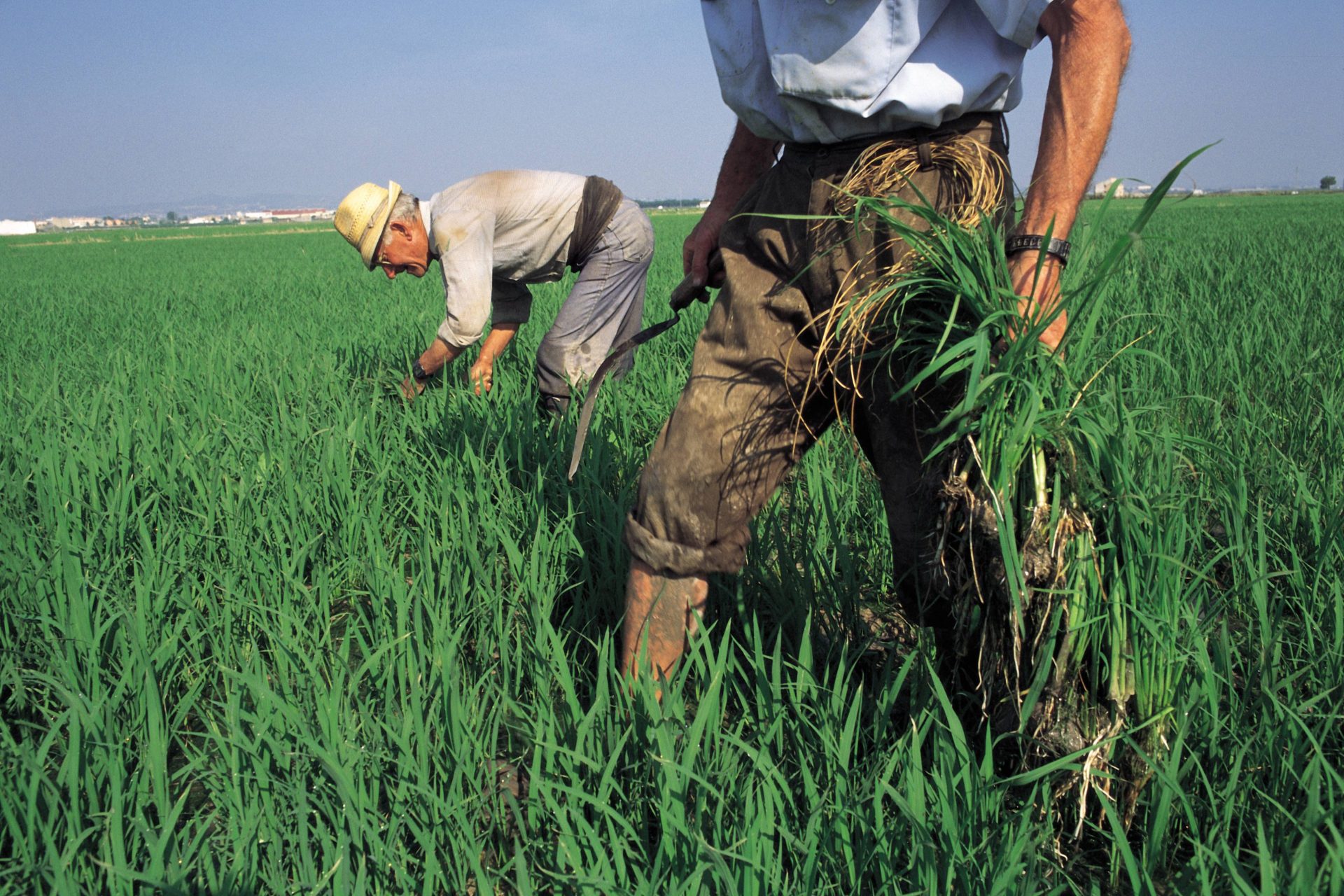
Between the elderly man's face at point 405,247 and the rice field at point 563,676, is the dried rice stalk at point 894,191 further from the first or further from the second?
the elderly man's face at point 405,247

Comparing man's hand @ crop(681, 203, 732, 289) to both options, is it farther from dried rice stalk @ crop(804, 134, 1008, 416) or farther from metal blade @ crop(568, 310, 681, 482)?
dried rice stalk @ crop(804, 134, 1008, 416)

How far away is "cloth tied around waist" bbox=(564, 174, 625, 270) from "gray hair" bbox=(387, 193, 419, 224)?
0.67 meters

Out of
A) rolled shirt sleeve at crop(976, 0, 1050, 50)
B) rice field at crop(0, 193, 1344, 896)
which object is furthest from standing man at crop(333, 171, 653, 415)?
rolled shirt sleeve at crop(976, 0, 1050, 50)

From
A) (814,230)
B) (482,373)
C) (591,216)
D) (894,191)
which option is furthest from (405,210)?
(894,191)

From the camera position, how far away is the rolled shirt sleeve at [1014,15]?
1.33m

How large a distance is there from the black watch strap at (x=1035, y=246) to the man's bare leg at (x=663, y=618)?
0.76m

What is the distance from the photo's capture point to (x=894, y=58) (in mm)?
1415

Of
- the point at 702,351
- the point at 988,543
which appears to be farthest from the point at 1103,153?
the point at 702,351

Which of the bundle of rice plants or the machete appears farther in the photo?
the machete

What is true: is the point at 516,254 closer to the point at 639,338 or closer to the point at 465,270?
the point at 465,270

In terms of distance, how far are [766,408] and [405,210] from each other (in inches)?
93.3

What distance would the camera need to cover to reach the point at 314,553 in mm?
2254

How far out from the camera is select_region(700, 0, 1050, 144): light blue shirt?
141 centimetres

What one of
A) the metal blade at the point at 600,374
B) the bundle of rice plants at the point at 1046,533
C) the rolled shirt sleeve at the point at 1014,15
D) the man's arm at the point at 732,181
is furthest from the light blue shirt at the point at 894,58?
the metal blade at the point at 600,374
